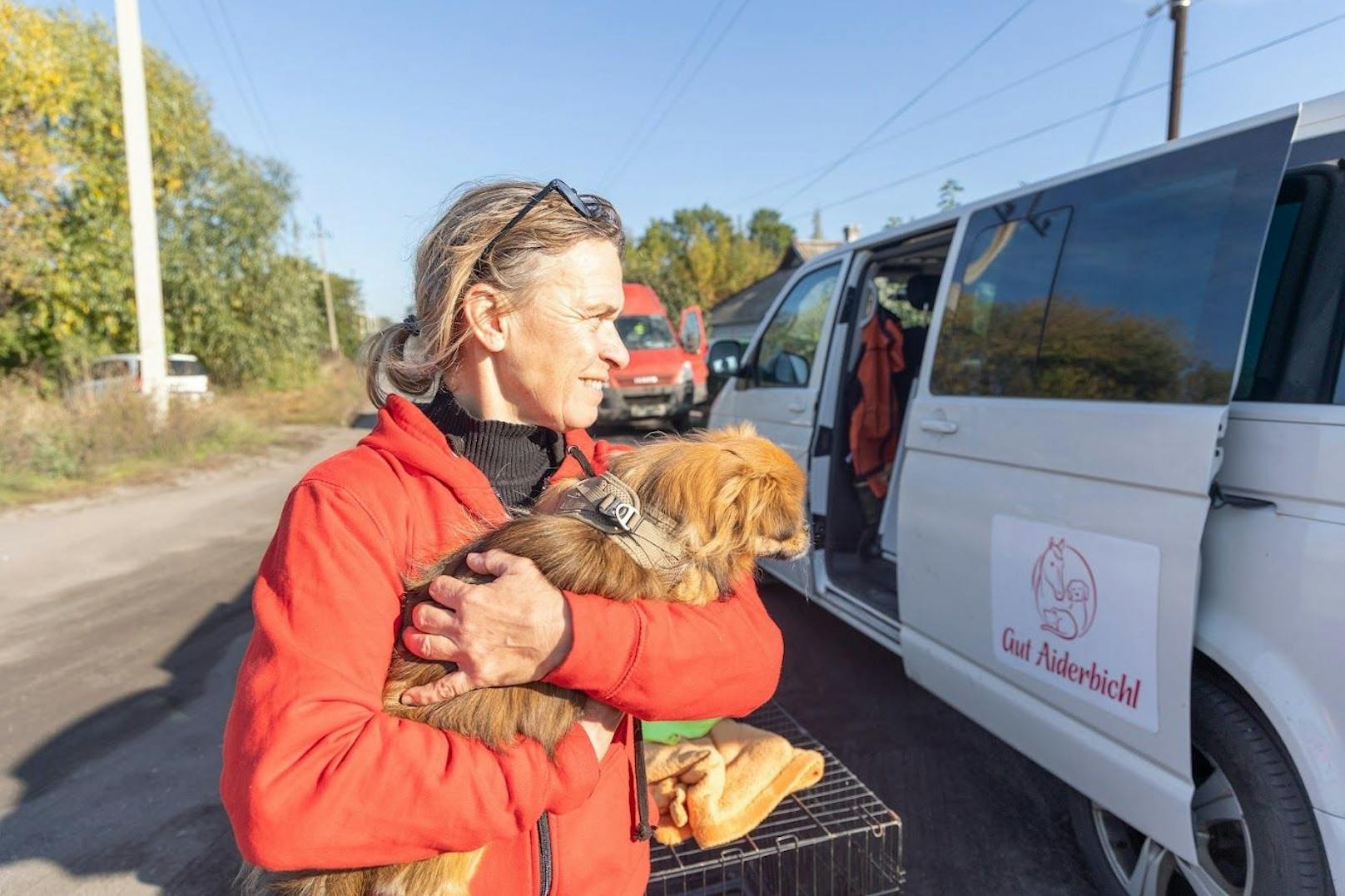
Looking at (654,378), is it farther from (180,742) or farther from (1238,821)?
(1238,821)

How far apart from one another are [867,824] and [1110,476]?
1404 millimetres

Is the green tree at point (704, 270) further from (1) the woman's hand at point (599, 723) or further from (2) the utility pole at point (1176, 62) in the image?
(1) the woman's hand at point (599, 723)

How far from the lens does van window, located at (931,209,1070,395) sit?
2.90 meters

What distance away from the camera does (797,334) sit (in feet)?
17.5

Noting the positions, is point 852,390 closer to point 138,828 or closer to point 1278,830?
point 1278,830

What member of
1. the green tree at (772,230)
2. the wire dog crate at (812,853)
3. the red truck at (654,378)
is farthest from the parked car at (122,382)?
the green tree at (772,230)

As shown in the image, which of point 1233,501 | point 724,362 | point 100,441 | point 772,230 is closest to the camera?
point 1233,501

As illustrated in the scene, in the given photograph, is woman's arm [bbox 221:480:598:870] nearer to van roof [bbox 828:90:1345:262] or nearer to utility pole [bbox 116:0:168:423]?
van roof [bbox 828:90:1345:262]

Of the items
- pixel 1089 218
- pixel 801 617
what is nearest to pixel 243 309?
pixel 801 617

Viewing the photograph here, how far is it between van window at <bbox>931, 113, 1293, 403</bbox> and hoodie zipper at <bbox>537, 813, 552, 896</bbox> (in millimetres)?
2034

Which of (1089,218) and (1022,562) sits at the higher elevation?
(1089,218)

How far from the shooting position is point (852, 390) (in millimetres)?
4852

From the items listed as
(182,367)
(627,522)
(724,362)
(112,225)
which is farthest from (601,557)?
(182,367)

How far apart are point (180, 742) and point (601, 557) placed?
149 inches
